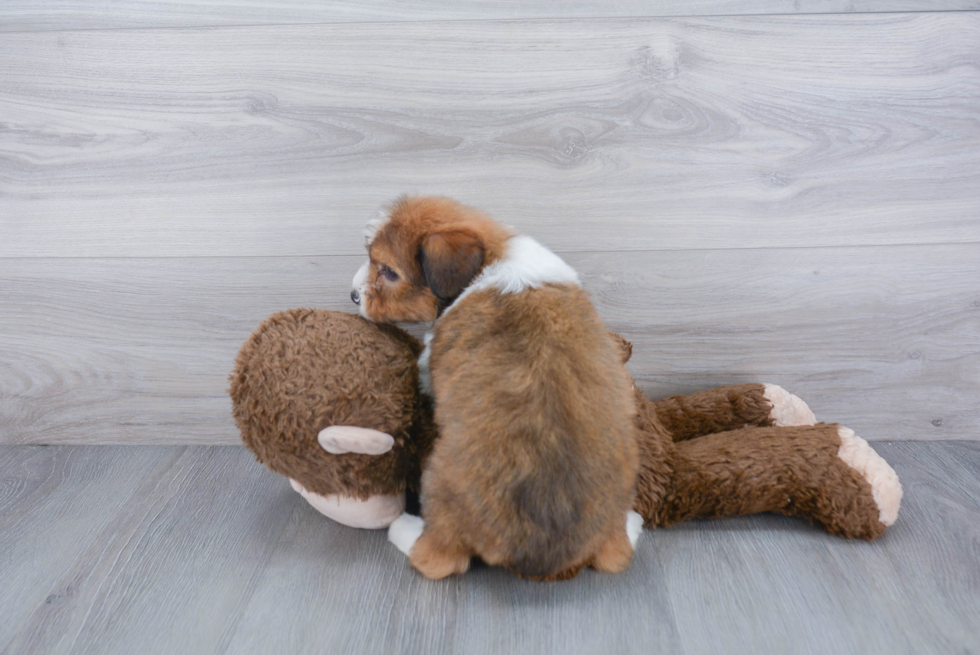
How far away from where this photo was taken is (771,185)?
5.02ft

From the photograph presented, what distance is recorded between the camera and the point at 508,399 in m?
1.11

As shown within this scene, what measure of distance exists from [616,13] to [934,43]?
2.33 ft

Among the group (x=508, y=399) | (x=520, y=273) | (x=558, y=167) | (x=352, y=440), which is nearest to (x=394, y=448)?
(x=352, y=440)

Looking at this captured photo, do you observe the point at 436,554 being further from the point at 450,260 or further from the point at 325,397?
the point at 450,260

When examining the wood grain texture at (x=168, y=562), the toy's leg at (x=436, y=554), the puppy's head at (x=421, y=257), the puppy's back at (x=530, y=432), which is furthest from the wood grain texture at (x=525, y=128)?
the toy's leg at (x=436, y=554)

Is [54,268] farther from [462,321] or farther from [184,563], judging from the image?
[462,321]

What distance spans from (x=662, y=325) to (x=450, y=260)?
0.67m

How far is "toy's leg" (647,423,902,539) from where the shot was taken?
1338 mm

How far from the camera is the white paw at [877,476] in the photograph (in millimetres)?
1335

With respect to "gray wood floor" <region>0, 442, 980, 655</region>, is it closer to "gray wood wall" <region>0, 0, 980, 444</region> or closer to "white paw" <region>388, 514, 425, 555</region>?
"white paw" <region>388, 514, 425, 555</region>

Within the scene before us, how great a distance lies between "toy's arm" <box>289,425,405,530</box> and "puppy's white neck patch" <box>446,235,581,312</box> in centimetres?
29

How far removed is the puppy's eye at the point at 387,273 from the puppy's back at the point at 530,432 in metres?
0.15

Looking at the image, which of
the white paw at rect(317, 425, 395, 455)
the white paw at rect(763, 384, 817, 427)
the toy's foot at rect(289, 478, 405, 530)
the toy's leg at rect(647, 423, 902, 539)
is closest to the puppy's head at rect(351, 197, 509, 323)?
the white paw at rect(317, 425, 395, 455)

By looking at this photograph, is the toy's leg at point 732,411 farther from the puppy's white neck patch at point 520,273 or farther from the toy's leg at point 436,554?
the toy's leg at point 436,554
